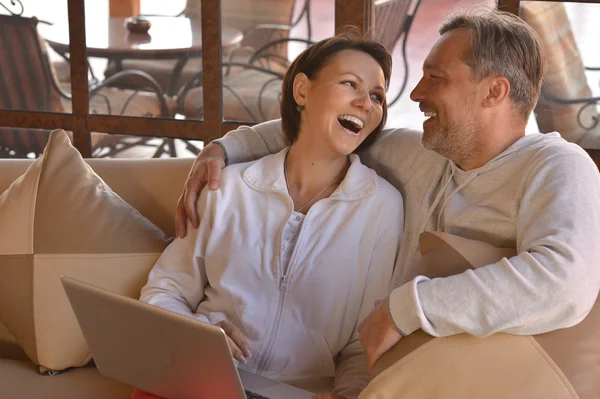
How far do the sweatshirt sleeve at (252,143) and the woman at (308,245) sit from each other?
0.10 meters

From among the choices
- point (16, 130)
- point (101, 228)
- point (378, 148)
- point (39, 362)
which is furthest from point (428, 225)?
point (16, 130)

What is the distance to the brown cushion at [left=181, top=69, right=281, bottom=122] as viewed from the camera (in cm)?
278

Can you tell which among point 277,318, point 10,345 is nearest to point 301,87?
point 277,318

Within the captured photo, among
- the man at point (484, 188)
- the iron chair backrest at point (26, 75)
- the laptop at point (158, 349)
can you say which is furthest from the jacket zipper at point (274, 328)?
the iron chair backrest at point (26, 75)

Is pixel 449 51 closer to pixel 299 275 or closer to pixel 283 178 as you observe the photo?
pixel 283 178

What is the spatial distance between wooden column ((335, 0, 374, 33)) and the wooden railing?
46 centimetres

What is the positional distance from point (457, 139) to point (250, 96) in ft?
3.98

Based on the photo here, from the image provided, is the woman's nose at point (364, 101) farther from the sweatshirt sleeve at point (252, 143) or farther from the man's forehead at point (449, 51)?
the sweatshirt sleeve at point (252, 143)

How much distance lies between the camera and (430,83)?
178cm

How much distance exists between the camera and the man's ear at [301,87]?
1975mm

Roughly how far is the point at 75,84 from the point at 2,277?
1.09m

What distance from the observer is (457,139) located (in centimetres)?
172

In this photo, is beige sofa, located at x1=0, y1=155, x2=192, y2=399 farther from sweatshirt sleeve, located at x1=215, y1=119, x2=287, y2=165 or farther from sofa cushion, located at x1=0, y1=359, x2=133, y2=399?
sweatshirt sleeve, located at x1=215, y1=119, x2=287, y2=165

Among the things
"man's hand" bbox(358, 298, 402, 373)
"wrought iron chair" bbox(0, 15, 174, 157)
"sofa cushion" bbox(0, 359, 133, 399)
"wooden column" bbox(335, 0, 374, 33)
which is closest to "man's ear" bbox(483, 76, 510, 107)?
"man's hand" bbox(358, 298, 402, 373)
